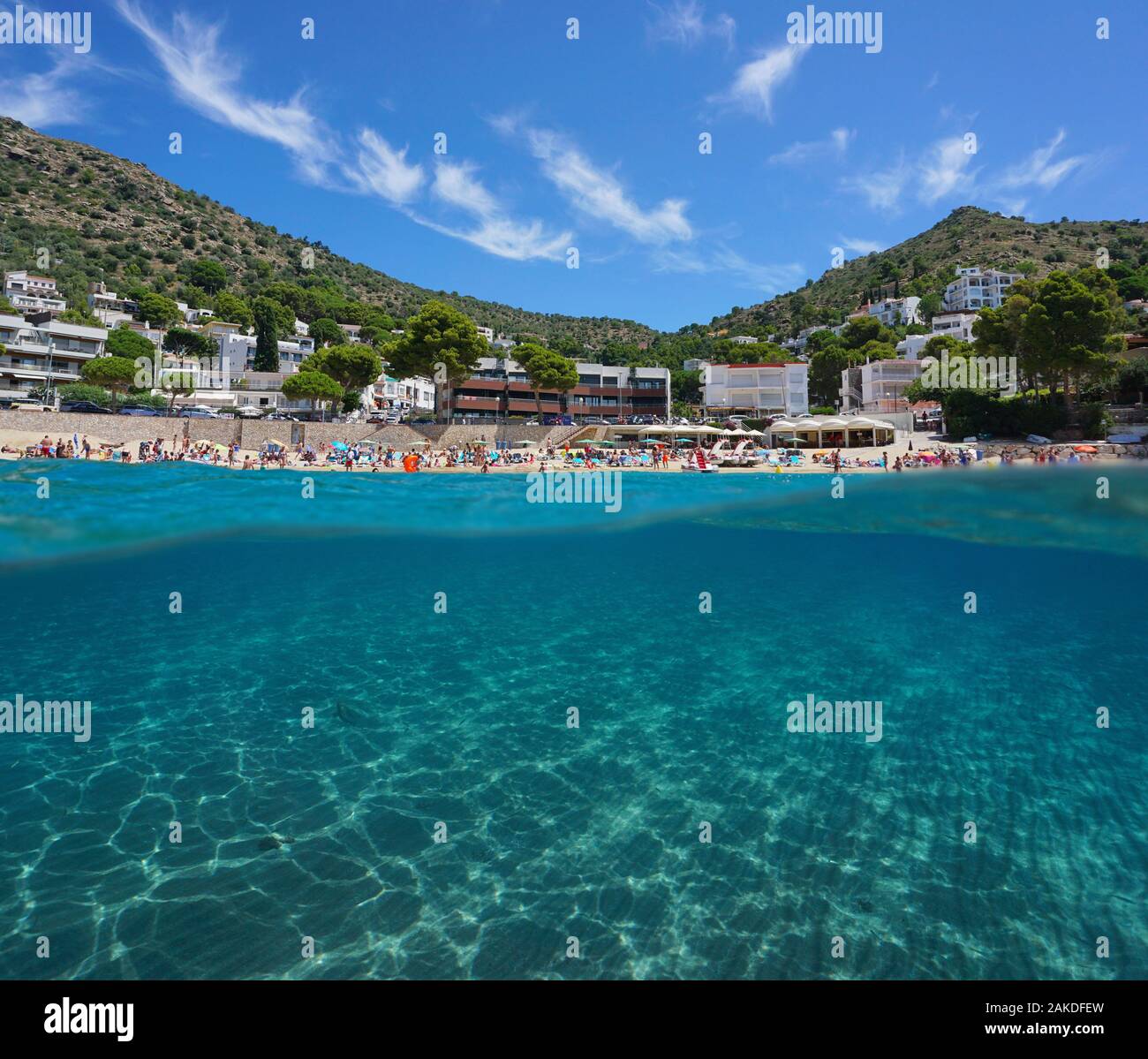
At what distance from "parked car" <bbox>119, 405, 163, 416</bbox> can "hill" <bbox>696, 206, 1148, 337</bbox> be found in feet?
473

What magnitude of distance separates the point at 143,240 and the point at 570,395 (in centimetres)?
11040

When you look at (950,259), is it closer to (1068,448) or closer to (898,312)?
(898,312)

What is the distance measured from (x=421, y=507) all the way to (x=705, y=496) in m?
17.8

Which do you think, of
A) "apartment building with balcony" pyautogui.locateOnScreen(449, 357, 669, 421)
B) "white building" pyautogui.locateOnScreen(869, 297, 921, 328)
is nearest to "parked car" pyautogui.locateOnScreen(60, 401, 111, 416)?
"apartment building with balcony" pyautogui.locateOnScreen(449, 357, 669, 421)

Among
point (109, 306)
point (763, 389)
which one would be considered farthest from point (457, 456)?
point (109, 306)

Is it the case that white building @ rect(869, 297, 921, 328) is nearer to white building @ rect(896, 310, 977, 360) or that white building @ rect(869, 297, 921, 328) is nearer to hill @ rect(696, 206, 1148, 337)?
hill @ rect(696, 206, 1148, 337)

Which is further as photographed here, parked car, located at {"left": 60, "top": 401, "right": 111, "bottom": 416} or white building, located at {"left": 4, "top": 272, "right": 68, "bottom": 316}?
white building, located at {"left": 4, "top": 272, "right": 68, "bottom": 316}

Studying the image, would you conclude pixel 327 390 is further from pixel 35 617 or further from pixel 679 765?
pixel 679 765

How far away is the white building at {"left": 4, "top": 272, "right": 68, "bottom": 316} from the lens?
8531 cm

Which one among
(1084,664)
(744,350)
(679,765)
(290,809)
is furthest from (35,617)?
(744,350)

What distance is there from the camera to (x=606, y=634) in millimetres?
16297

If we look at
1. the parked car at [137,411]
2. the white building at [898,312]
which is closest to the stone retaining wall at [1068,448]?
the parked car at [137,411]

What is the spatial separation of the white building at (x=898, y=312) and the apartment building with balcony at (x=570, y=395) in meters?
78.3

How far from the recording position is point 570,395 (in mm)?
82312
